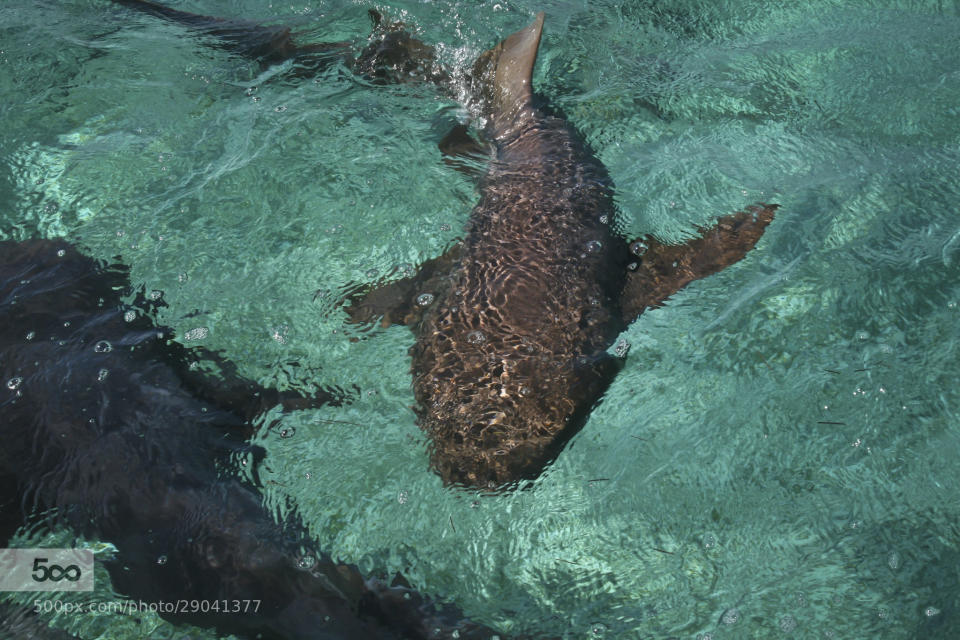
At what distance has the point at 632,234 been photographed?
190 inches

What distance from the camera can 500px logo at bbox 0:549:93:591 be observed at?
3.38 meters

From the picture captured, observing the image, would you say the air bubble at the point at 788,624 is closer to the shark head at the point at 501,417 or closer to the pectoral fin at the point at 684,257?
the shark head at the point at 501,417

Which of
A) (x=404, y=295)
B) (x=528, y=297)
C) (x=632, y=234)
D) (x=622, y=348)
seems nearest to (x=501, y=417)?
(x=528, y=297)

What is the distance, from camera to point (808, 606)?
10.8 feet

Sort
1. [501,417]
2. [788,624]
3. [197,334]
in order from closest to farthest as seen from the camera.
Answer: [788,624] → [501,417] → [197,334]

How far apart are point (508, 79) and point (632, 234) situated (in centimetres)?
173

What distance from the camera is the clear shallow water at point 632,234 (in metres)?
3.50

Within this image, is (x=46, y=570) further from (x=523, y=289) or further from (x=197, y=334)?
(x=523, y=289)

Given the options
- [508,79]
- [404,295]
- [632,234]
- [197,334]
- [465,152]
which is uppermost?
[508,79]

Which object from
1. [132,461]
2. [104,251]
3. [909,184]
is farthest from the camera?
[909,184]

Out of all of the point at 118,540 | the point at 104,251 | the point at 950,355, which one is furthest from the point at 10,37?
the point at 950,355

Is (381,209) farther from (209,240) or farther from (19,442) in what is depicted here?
(19,442)

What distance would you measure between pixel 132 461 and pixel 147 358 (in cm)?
83

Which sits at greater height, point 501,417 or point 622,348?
point 501,417
